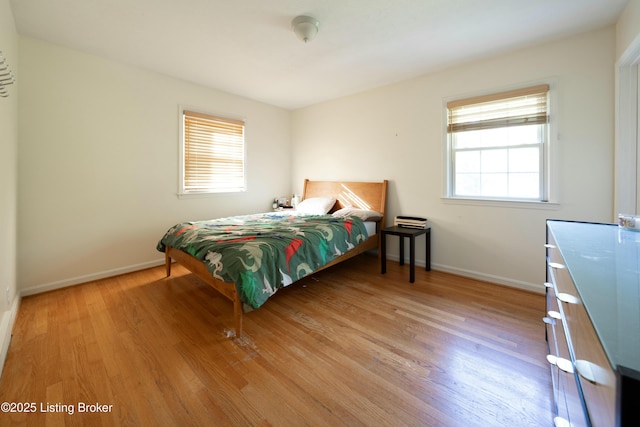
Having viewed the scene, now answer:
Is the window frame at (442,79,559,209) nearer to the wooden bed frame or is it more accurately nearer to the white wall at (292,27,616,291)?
the white wall at (292,27,616,291)

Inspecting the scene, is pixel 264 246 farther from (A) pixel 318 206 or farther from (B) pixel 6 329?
(A) pixel 318 206

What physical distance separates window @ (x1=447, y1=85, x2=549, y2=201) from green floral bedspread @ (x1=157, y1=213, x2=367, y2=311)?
1434 millimetres

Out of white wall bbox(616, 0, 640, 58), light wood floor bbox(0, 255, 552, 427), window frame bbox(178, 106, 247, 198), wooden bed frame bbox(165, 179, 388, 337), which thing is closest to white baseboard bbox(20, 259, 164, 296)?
light wood floor bbox(0, 255, 552, 427)

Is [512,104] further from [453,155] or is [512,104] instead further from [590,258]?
[590,258]

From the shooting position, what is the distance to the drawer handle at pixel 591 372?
0.54 meters

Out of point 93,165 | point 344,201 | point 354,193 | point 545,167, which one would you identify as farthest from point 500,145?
point 93,165

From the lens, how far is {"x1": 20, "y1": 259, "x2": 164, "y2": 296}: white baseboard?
2.86 m

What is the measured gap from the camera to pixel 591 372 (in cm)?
63

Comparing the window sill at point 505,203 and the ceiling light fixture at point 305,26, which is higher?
the ceiling light fixture at point 305,26

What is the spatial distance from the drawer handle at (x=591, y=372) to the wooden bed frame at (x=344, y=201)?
85.5 inches

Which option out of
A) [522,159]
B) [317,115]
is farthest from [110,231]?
[522,159]

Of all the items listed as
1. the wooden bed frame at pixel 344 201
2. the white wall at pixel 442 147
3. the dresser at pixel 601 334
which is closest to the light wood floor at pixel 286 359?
the wooden bed frame at pixel 344 201

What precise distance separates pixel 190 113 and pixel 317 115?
6.69ft

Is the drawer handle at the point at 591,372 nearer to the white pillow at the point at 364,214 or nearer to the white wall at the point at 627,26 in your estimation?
the white wall at the point at 627,26
